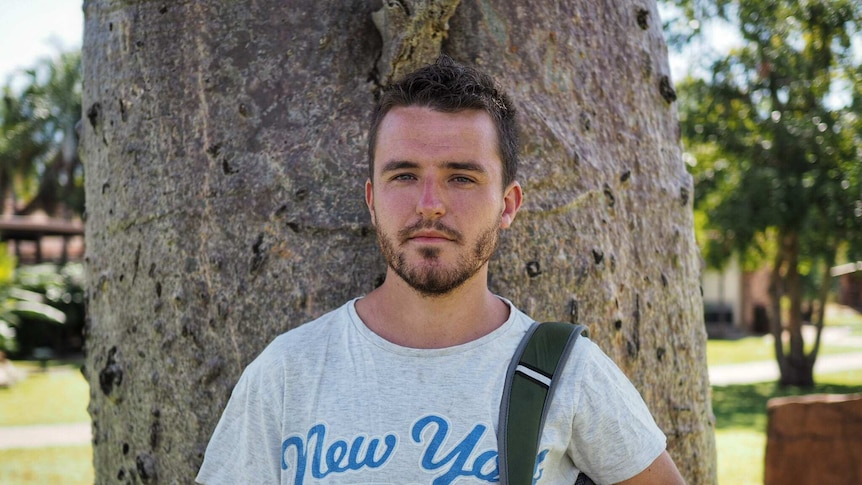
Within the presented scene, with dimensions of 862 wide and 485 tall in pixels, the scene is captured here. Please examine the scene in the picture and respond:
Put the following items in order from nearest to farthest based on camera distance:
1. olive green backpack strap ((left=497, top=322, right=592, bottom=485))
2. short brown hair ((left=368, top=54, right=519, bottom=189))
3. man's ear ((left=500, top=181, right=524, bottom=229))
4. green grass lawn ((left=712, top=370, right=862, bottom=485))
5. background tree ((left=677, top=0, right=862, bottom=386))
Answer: olive green backpack strap ((left=497, top=322, right=592, bottom=485)) < short brown hair ((left=368, top=54, right=519, bottom=189)) < man's ear ((left=500, top=181, right=524, bottom=229)) < green grass lawn ((left=712, top=370, right=862, bottom=485)) < background tree ((left=677, top=0, right=862, bottom=386))

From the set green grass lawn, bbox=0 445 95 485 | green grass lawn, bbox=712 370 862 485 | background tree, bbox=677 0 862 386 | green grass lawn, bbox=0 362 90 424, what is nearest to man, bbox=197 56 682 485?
green grass lawn, bbox=712 370 862 485

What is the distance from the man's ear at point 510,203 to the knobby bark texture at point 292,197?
0.24m

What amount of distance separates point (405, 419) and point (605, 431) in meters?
0.45

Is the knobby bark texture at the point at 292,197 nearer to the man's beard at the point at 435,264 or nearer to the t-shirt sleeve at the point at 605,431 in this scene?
the man's beard at the point at 435,264

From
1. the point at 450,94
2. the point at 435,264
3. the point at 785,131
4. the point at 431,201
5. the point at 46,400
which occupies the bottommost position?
the point at 46,400

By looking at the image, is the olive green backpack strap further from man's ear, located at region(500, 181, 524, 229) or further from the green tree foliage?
the green tree foliage

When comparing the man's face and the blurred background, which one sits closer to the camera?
the man's face

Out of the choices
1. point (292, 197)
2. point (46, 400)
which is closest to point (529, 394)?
point (292, 197)

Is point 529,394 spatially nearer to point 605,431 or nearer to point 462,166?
point 605,431

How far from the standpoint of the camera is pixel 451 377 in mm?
1811

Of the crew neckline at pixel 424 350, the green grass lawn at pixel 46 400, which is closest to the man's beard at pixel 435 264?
the crew neckline at pixel 424 350

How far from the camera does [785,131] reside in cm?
1361

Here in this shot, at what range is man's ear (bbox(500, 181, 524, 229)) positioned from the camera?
2.04m

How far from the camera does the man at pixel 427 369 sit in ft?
5.72
